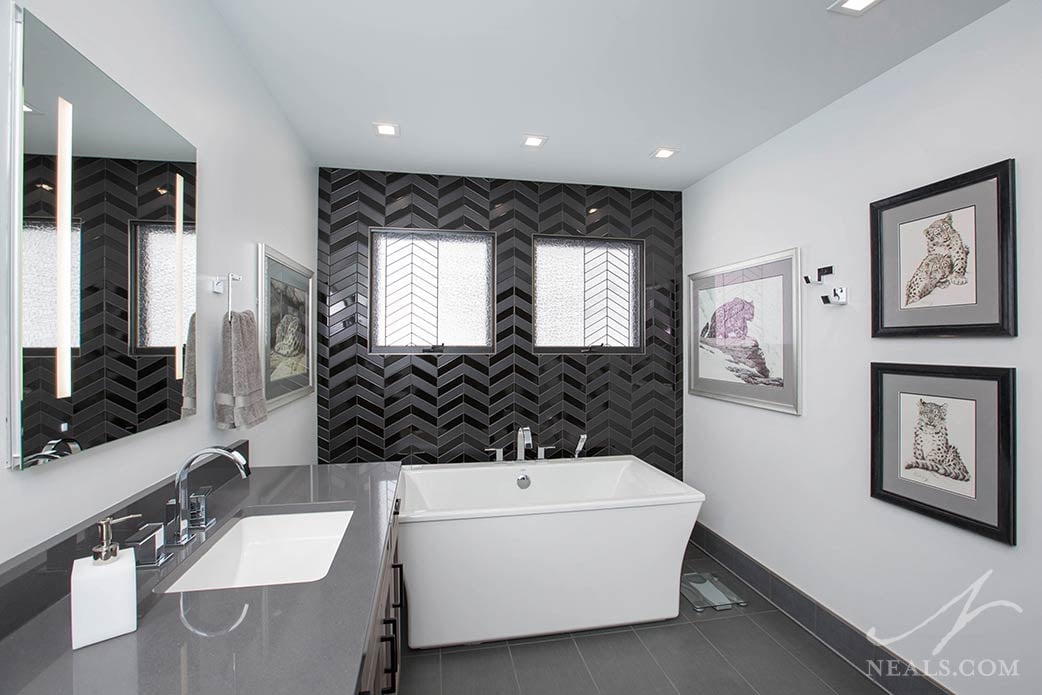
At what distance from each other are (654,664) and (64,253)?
2636 millimetres

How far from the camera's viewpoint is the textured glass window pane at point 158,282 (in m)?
1.33

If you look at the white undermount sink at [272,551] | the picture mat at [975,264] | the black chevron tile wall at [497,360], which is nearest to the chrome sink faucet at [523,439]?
the black chevron tile wall at [497,360]

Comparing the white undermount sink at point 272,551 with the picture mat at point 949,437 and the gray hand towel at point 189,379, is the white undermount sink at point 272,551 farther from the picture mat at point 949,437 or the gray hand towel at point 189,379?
the picture mat at point 949,437

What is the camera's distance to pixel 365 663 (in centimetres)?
95

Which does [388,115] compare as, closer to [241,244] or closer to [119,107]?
[241,244]

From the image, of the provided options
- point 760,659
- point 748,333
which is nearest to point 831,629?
point 760,659

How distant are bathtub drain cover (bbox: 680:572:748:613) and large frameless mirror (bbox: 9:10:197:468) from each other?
2786 mm

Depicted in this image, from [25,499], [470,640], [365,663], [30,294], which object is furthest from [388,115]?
[470,640]

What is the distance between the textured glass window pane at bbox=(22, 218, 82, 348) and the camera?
96 centimetres

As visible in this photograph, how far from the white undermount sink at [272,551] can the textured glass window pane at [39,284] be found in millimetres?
651

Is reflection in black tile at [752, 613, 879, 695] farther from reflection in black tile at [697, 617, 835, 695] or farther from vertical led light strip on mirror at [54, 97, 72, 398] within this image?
vertical led light strip on mirror at [54, 97, 72, 398]

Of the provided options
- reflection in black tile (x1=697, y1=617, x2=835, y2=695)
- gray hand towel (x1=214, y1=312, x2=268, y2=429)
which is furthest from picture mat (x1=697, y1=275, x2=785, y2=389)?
gray hand towel (x1=214, y1=312, x2=268, y2=429)

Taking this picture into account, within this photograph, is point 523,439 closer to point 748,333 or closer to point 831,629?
point 748,333

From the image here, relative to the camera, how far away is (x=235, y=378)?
178 cm
